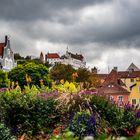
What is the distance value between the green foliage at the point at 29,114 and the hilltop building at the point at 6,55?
83.1 meters

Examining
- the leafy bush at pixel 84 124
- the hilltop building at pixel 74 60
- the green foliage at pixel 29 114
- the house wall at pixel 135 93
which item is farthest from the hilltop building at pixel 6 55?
the leafy bush at pixel 84 124

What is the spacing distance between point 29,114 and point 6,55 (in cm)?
8602

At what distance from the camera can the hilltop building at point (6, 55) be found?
9594 cm

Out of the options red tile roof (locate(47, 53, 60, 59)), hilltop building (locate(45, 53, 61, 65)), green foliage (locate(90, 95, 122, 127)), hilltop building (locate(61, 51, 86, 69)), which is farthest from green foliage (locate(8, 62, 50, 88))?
red tile roof (locate(47, 53, 60, 59))

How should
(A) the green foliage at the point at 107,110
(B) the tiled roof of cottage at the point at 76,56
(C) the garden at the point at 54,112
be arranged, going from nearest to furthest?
(C) the garden at the point at 54,112
(A) the green foliage at the point at 107,110
(B) the tiled roof of cottage at the point at 76,56

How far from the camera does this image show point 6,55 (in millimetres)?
97750

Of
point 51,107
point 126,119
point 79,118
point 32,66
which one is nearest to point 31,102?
point 51,107

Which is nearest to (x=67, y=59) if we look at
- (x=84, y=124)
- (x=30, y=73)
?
(x=30, y=73)

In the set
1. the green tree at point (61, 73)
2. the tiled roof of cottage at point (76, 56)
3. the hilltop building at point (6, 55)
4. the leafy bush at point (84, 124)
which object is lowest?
the leafy bush at point (84, 124)

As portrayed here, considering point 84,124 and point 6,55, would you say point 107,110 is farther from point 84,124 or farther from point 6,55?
point 6,55

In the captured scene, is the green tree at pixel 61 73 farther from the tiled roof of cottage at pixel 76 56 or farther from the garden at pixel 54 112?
the tiled roof of cottage at pixel 76 56

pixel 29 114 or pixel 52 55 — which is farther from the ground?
pixel 52 55

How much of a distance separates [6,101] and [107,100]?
2915mm

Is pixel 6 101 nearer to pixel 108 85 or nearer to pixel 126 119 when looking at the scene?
pixel 126 119
